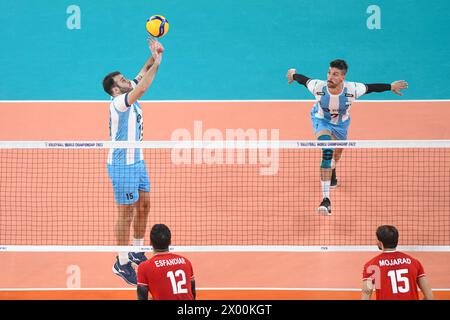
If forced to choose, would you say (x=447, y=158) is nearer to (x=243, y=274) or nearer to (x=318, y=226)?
(x=318, y=226)

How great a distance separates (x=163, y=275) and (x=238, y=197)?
634 centimetres

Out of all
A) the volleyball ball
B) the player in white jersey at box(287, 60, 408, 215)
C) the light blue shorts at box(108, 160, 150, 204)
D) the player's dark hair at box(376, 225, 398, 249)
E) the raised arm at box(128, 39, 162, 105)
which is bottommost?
the player's dark hair at box(376, 225, 398, 249)

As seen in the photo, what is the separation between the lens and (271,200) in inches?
569

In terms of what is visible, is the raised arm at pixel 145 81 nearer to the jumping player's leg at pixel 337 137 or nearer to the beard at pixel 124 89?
the beard at pixel 124 89

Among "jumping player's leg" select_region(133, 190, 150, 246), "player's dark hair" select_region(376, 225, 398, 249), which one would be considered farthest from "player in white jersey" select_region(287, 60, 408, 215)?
Result: "player's dark hair" select_region(376, 225, 398, 249)

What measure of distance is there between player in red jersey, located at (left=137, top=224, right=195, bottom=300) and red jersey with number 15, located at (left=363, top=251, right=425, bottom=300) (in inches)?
78.3

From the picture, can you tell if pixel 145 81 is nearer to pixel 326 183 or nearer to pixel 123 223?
pixel 123 223

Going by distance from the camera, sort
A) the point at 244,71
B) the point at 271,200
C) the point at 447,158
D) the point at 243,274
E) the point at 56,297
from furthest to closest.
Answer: the point at 244,71, the point at 447,158, the point at 271,200, the point at 243,274, the point at 56,297

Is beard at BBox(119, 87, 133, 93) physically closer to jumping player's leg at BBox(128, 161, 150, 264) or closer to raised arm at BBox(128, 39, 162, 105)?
raised arm at BBox(128, 39, 162, 105)

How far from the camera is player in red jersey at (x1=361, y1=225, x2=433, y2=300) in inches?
326

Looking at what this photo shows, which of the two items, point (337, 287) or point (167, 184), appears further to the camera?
point (167, 184)
